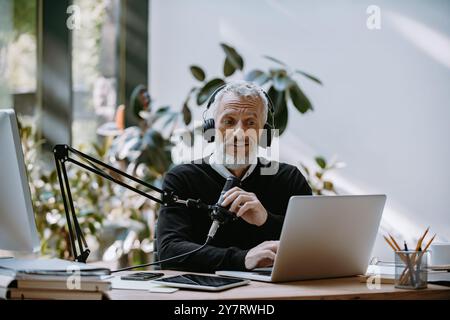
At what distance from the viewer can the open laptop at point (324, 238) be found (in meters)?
1.59

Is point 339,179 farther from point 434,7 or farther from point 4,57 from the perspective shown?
point 4,57

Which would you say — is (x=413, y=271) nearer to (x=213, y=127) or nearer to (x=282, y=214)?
(x=282, y=214)

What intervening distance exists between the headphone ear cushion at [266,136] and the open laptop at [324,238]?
2.07 feet

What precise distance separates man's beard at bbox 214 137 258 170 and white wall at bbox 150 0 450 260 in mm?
1539

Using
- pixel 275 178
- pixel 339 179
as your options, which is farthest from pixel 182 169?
pixel 339 179

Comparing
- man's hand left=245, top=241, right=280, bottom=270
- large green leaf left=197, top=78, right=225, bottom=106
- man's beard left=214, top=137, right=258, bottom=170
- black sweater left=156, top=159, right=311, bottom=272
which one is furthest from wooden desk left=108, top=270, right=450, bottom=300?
large green leaf left=197, top=78, right=225, bottom=106

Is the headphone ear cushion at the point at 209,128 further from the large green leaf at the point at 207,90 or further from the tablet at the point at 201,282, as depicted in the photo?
the large green leaf at the point at 207,90

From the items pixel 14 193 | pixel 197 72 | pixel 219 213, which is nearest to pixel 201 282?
pixel 219 213

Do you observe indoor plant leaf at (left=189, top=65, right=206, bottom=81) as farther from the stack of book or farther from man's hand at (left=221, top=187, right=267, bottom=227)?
the stack of book

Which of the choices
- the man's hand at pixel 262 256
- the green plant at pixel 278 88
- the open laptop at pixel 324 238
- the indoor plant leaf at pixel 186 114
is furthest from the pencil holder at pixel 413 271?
the indoor plant leaf at pixel 186 114

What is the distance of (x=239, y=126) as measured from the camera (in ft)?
7.29

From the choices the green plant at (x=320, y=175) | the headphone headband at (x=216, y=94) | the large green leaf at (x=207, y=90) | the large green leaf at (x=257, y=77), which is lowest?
the green plant at (x=320, y=175)

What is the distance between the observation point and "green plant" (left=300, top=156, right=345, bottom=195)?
3.58 meters
